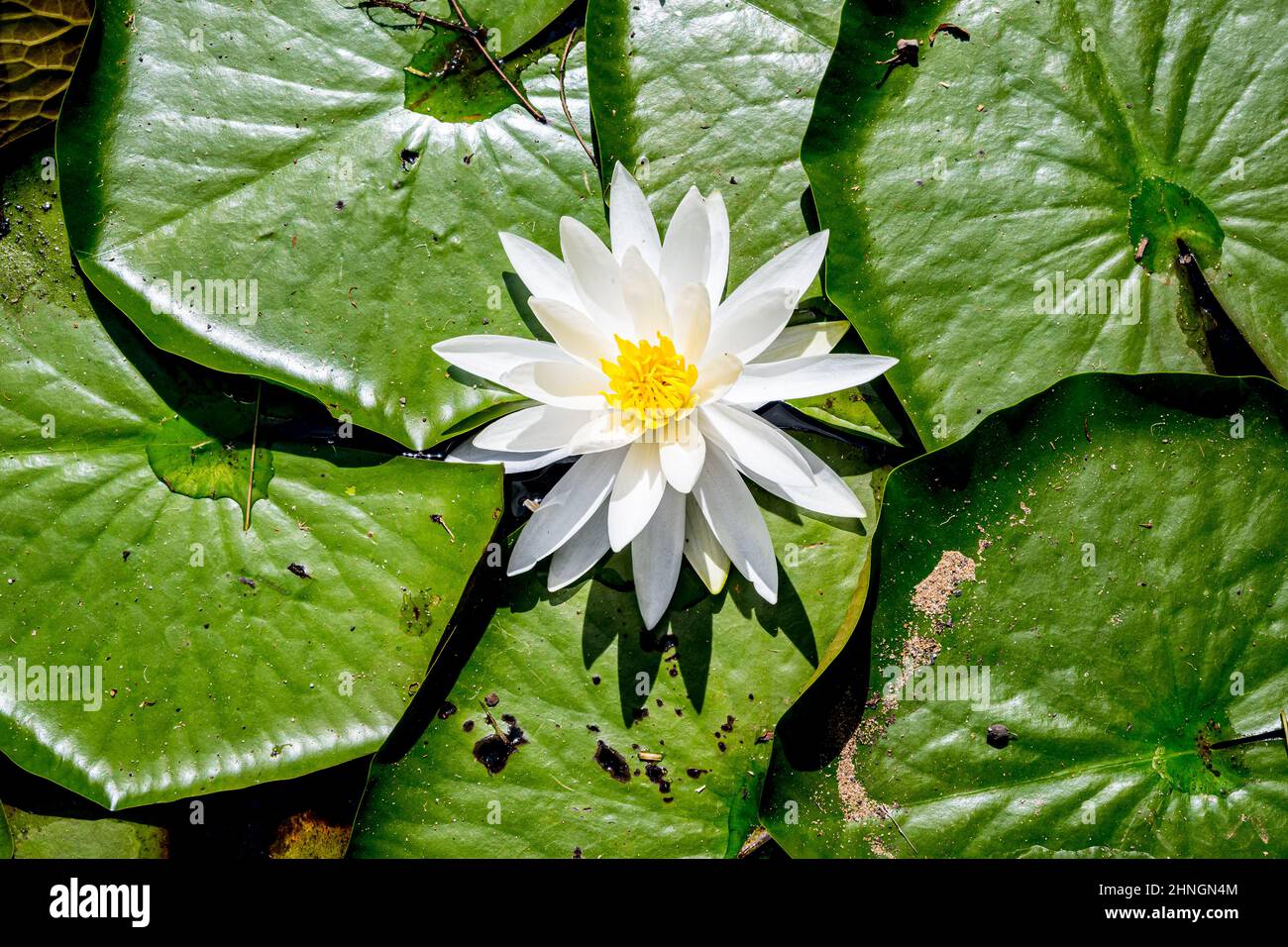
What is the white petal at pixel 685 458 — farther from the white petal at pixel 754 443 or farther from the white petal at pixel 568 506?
the white petal at pixel 568 506

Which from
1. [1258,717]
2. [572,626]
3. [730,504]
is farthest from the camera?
[572,626]

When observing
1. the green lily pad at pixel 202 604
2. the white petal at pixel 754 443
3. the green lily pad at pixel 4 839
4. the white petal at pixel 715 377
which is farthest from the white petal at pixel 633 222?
the green lily pad at pixel 4 839

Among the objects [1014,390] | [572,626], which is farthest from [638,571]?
[1014,390]

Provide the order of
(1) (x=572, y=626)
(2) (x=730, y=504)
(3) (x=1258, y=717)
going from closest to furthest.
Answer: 1. (3) (x=1258, y=717)
2. (2) (x=730, y=504)
3. (1) (x=572, y=626)

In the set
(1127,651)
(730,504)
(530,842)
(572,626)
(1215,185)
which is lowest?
(530,842)

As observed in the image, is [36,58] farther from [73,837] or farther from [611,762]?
[611,762]

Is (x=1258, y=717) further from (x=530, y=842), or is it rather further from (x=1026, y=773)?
(x=530, y=842)
